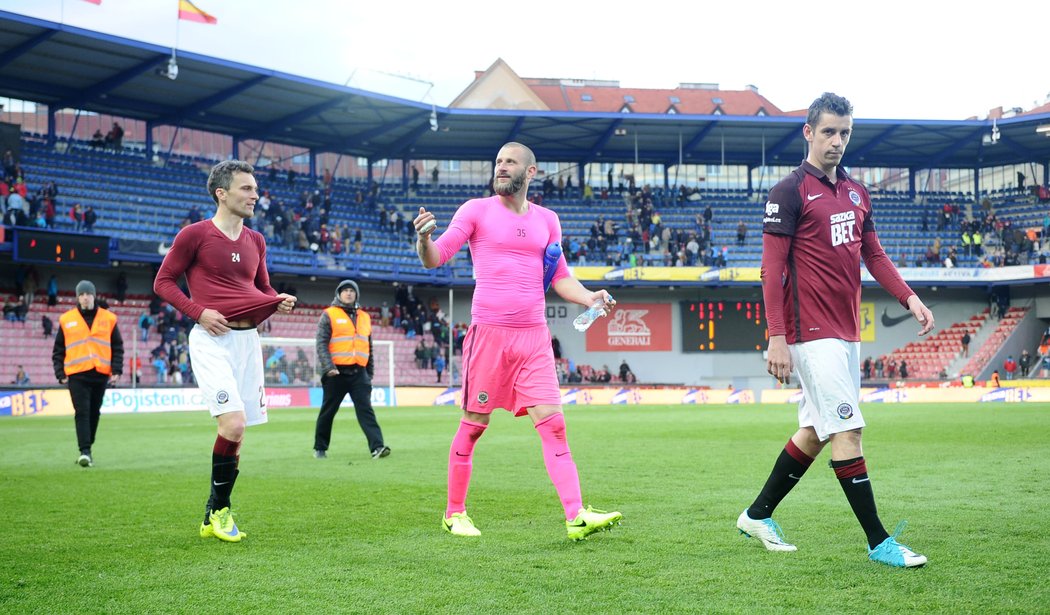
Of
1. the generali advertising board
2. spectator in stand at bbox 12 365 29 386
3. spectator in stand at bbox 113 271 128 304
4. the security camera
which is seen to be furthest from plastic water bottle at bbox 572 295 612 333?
the generali advertising board

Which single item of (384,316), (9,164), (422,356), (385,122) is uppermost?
(385,122)

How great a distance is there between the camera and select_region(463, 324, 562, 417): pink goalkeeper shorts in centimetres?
652

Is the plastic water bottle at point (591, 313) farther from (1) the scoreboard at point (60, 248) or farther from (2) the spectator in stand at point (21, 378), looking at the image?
(1) the scoreboard at point (60, 248)

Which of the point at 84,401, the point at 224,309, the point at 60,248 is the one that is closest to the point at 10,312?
the point at 60,248

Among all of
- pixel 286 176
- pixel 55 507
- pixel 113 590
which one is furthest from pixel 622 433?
pixel 286 176

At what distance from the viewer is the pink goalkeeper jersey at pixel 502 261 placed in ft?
21.5

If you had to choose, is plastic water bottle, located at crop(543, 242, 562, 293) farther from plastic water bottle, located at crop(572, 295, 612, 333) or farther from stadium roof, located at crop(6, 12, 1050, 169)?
stadium roof, located at crop(6, 12, 1050, 169)

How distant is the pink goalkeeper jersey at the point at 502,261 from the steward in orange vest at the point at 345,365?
6517 millimetres

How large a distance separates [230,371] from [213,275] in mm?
651

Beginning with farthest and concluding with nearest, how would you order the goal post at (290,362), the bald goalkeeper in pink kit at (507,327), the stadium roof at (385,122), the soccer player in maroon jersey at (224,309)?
1. the stadium roof at (385,122)
2. the goal post at (290,362)
3. the soccer player in maroon jersey at (224,309)
4. the bald goalkeeper in pink kit at (507,327)

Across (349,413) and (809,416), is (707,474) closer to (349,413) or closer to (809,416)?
(809,416)

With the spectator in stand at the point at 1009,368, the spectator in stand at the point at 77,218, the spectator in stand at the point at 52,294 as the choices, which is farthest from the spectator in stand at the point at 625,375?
the spectator in stand at the point at 52,294

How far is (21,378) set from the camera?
3016 cm

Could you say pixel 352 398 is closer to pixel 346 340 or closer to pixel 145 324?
pixel 346 340
